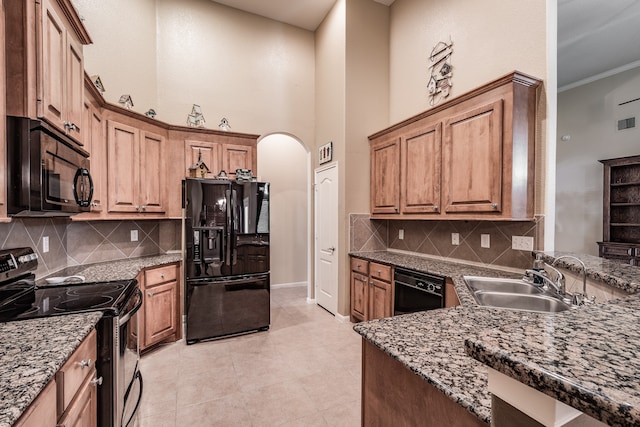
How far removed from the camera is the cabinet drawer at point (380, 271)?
3.11 metres

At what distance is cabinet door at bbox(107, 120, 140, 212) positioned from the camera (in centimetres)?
286

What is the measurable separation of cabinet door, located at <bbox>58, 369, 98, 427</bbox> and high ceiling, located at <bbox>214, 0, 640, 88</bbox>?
474cm

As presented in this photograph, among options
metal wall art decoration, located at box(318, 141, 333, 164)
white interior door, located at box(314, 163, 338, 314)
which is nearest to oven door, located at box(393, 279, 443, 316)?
white interior door, located at box(314, 163, 338, 314)

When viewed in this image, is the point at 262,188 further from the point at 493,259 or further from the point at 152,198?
the point at 493,259

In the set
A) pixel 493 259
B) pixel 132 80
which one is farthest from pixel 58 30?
pixel 493 259

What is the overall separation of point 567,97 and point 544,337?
6.88 meters

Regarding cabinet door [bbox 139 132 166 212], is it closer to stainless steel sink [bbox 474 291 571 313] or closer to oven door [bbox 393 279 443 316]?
oven door [bbox 393 279 443 316]

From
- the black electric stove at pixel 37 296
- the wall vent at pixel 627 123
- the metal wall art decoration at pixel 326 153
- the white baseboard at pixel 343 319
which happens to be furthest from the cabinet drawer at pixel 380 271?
the wall vent at pixel 627 123

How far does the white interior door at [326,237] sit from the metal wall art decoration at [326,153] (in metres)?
0.13

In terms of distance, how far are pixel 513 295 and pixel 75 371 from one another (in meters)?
2.39

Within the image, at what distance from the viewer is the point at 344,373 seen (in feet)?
8.57

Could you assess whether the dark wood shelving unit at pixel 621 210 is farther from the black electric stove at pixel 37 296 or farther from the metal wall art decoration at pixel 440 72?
the black electric stove at pixel 37 296

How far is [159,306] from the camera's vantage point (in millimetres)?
3006

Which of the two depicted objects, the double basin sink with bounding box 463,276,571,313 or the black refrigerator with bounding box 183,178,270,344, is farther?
the black refrigerator with bounding box 183,178,270,344
